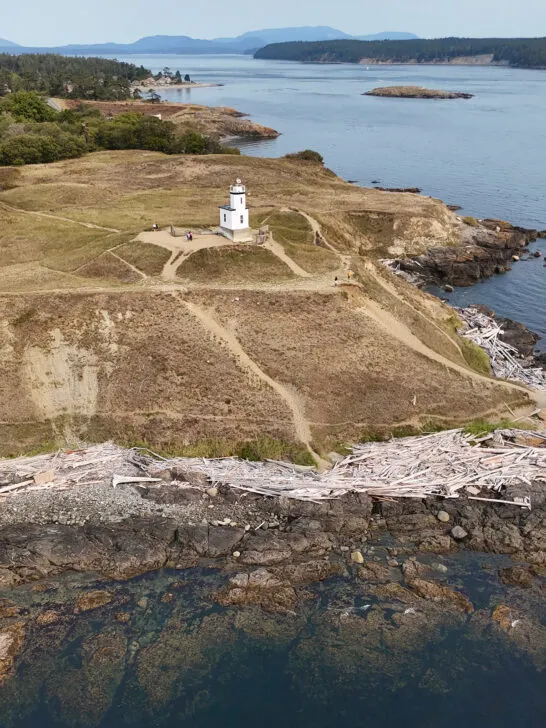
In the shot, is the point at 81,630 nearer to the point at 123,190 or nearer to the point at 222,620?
the point at 222,620

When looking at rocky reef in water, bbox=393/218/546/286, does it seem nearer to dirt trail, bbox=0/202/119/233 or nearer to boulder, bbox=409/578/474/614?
dirt trail, bbox=0/202/119/233

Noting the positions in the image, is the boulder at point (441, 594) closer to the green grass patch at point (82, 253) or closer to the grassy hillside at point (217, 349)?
the grassy hillside at point (217, 349)

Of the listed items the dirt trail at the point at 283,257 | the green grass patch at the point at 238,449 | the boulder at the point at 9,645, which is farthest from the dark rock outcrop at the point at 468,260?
the boulder at the point at 9,645

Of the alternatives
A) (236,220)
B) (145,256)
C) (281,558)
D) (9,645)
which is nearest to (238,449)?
(281,558)

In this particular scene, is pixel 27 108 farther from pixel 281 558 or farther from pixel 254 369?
pixel 281 558

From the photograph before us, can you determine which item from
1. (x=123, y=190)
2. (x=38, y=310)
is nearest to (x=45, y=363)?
(x=38, y=310)

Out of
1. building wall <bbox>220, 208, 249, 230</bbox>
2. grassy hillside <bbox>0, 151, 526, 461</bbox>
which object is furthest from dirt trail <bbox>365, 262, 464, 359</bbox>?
building wall <bbox>220, 208, 249, 230</bbox>
